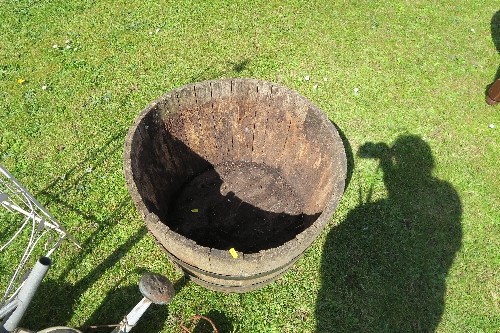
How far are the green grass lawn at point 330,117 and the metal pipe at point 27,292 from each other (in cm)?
71

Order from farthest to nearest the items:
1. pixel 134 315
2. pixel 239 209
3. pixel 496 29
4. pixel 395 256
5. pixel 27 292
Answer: pixel 496 29 < pixel 239 209 < pixel 395 256 < pixel 134 315 < pixel 27 292

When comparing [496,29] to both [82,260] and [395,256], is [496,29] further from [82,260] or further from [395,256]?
[82,260]

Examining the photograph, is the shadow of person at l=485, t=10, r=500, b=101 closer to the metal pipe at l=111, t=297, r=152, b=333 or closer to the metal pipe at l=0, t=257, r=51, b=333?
the metal pipe at l=111, t=297, r=152, b=333

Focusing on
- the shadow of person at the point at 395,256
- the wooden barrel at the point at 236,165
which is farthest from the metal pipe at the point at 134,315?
the shadow of person at the point at 395,256

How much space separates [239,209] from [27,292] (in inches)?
→ 103

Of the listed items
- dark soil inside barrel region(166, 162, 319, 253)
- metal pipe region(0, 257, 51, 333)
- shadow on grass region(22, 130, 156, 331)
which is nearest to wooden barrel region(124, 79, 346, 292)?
dark soil inside barrel region(166, 162, 319, 253)

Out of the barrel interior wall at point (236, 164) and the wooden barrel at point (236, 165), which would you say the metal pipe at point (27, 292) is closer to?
the wooden barrel at point (236, 165)

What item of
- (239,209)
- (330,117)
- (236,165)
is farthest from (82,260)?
(330,117)

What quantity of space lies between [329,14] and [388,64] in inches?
68.3

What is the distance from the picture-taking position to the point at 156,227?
3.62 meters

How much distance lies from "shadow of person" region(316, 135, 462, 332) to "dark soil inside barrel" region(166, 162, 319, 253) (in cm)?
67

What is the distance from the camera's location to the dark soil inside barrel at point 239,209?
5070mm

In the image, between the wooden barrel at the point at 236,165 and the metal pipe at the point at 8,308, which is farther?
the wooden barrel at the point at 236,165

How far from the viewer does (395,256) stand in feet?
17.1
